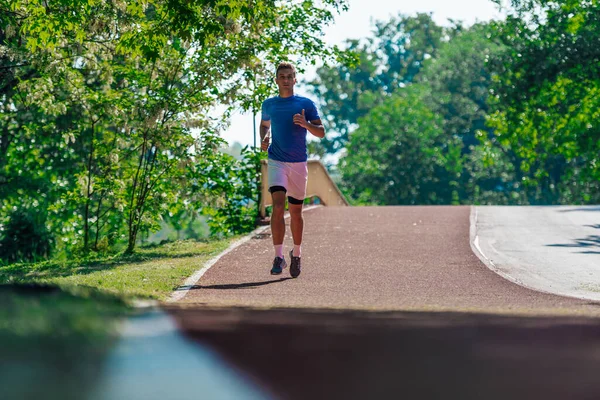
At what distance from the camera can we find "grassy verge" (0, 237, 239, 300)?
381 inches

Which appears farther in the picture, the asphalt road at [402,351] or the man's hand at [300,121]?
the man's hand at [300,121]

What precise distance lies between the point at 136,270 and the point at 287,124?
2954mm

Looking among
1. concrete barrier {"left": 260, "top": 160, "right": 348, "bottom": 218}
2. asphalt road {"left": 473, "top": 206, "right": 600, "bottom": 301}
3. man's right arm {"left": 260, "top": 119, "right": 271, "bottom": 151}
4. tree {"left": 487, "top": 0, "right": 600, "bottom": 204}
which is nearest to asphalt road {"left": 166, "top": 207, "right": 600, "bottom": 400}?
man's right arm {"left": 260, "top": 119, "right": 271, "bottom": 151}

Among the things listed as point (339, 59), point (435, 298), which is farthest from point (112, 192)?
point (435, 298)

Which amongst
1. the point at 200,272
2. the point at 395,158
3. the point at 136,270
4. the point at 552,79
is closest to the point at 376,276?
the point at 200,272

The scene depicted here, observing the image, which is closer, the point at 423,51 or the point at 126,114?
the point at 126,114

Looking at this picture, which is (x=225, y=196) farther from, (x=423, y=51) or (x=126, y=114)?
(x=423, y=51)

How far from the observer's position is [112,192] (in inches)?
619

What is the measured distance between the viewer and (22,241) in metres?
21.8

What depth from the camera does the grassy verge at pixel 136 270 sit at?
31.8 feet

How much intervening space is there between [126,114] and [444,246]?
17.5 ft

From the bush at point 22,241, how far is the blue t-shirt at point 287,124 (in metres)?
13.2

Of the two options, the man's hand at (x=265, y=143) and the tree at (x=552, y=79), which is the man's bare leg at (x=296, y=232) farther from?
the tree at (x=552, y=79)

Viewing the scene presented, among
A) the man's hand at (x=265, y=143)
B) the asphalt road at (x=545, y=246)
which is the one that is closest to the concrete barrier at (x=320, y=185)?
the asphalt road at (x=545, y=246)
